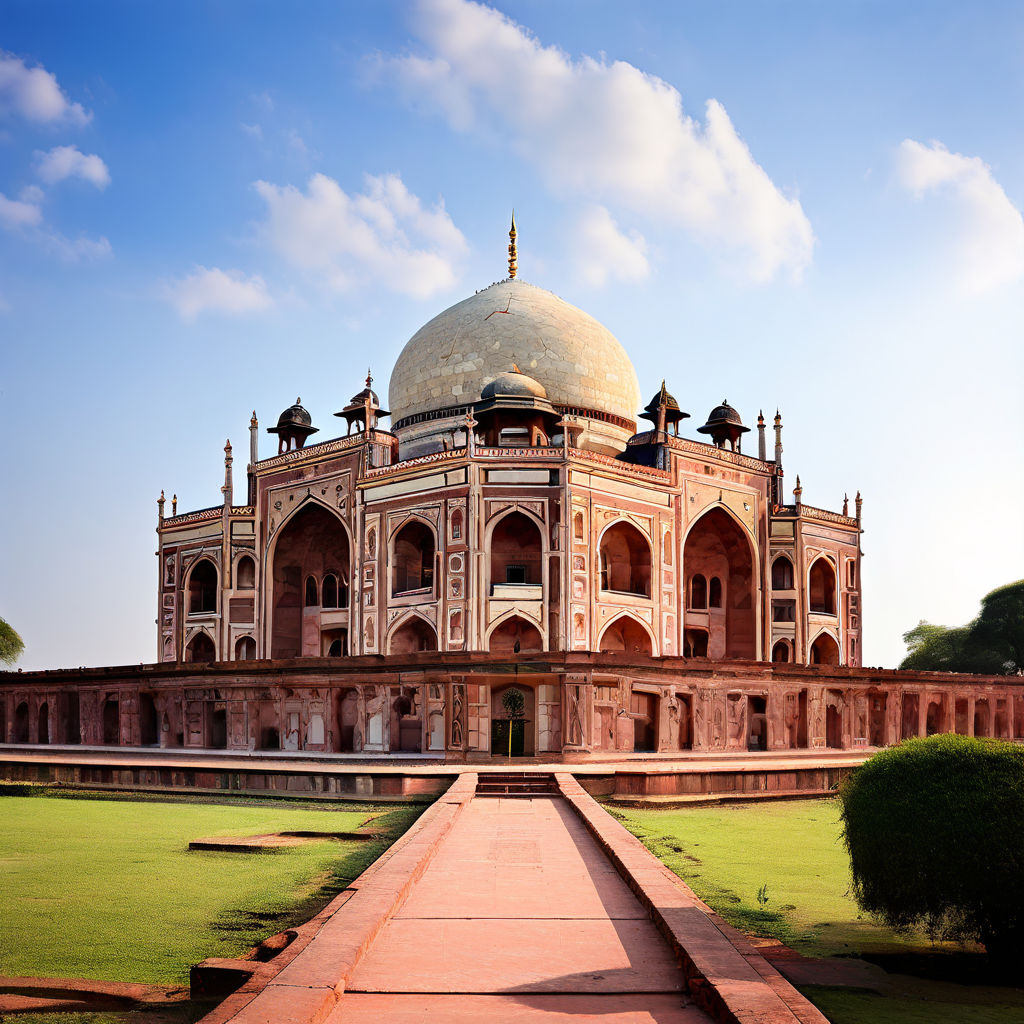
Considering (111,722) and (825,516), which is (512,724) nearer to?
(111,722)

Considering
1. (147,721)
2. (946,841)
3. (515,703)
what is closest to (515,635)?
(515,703)

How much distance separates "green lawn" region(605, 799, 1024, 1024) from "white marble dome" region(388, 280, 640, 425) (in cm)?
2429

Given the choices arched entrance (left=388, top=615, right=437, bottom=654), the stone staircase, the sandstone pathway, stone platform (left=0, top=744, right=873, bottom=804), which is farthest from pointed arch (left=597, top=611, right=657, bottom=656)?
the sandstone pathway

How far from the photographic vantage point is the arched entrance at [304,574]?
118 ft

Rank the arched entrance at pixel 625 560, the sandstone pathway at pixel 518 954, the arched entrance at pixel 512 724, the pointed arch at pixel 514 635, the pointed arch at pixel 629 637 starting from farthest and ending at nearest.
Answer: the arched entrance at pixel 625 560 < the pointed arch at pixel 629 637 < the pointed arch at pixel 514 635 < the arched entrance at pixel 512 724 < the sandstone pathway at pixel 518 954

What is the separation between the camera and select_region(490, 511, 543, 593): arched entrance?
101 ft

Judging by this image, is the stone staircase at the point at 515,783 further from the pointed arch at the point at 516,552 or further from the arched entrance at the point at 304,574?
the arched entrance at the point at 304,574

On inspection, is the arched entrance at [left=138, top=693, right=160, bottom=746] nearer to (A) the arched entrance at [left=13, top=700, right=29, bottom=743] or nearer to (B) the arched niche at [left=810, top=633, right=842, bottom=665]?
(A) the arched entrance at [left=13, top=700, right=29, bottom=743]

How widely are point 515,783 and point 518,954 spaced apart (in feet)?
29.8

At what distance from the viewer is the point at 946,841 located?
5816mm

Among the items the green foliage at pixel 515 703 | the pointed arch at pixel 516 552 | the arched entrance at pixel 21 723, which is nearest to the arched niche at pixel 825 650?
the pointed arch at pixel 516 552

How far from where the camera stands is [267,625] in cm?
3575

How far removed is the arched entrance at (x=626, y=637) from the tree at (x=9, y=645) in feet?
95.8

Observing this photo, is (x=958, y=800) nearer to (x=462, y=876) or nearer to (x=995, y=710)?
(x=462, y=876)
